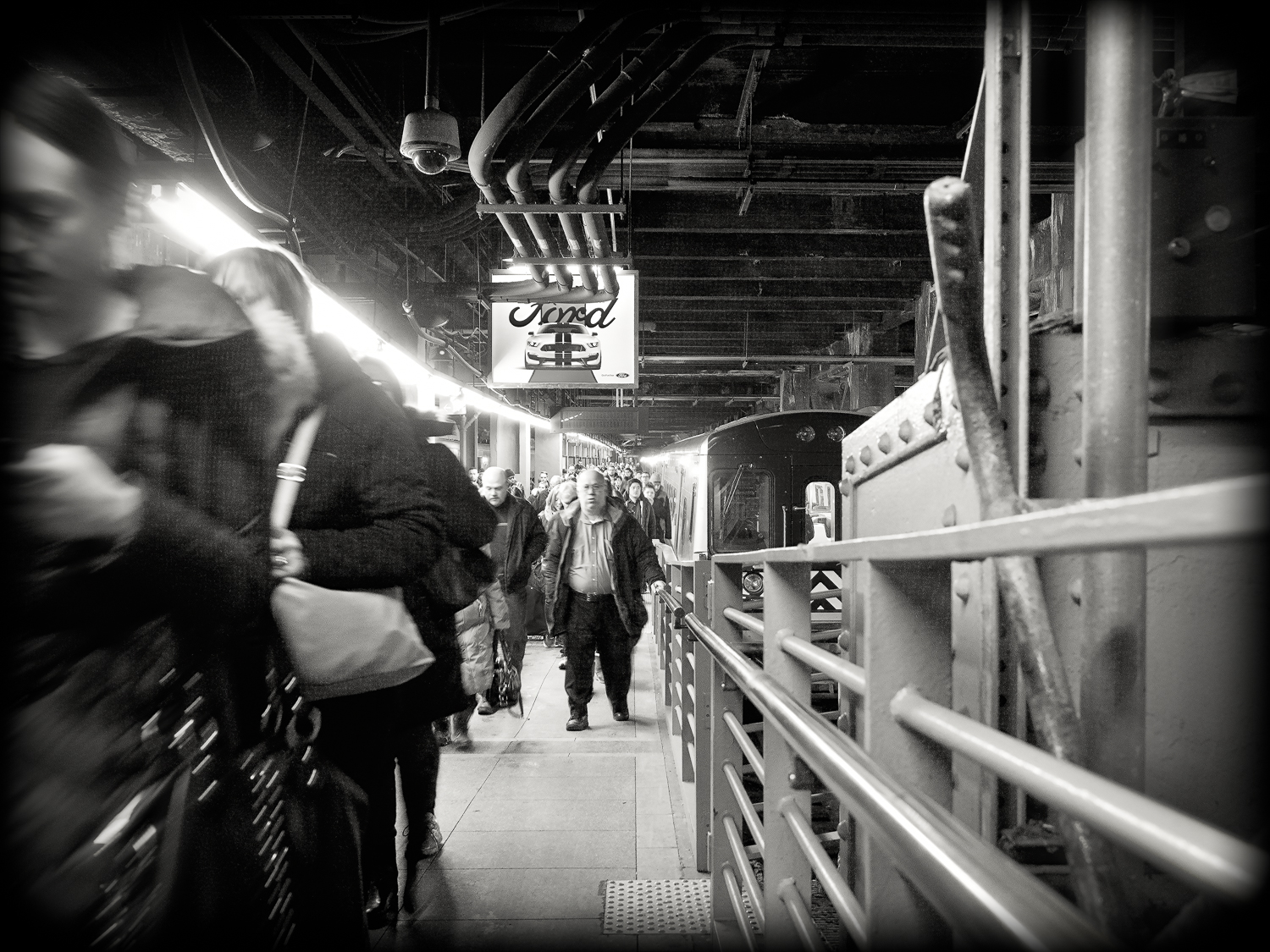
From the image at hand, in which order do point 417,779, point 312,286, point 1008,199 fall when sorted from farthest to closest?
1. point 312,286
2. point 417,779
3. point 1008,199

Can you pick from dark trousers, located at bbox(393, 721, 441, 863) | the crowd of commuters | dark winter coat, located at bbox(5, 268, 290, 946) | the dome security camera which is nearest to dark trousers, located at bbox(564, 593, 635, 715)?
dark trousers, located at bbox(393, 721, 441, 863)

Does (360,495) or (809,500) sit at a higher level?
(360,495)

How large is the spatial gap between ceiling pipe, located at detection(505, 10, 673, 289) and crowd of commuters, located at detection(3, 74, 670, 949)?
275 centimetres

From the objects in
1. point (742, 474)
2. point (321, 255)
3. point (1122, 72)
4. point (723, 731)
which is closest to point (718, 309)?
point (742, 474)

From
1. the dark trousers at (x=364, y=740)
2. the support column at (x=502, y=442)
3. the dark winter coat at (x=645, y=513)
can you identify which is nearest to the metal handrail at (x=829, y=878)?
the dark trousers at (x=364, y=740)

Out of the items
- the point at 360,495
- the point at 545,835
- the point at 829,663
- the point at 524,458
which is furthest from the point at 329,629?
the point at 524,458

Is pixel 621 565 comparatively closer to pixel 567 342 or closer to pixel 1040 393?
pixel 567 342

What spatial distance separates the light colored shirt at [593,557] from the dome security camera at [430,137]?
3249mm

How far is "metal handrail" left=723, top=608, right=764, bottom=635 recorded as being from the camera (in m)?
2.28

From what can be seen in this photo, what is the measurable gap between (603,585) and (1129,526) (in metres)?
5.81

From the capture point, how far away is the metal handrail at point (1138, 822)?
511 millimetres

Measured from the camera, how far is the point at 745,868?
2248 mm

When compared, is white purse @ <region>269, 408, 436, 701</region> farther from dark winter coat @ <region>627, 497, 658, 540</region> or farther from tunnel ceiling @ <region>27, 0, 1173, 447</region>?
dark winter coat @ <region>627, 497, 658, 540</region>

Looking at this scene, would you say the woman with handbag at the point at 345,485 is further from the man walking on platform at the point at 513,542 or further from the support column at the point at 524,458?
the support column at the point at 524,458
